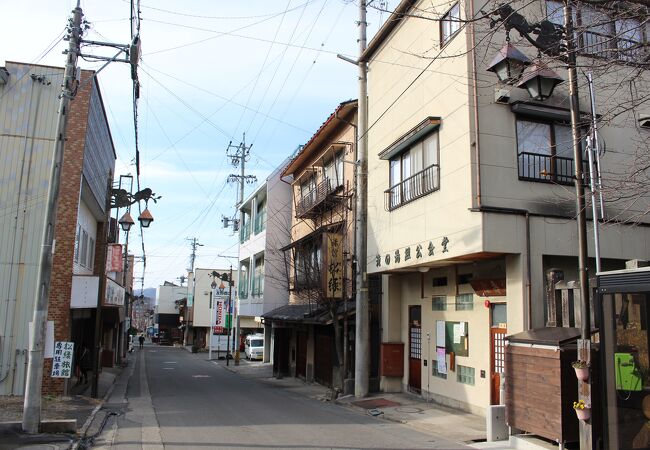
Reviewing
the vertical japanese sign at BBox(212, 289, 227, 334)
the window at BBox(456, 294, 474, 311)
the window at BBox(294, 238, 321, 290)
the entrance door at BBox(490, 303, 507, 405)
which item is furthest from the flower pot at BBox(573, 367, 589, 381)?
the vertical japanese sign at BBox(212, 289, 227, 334)

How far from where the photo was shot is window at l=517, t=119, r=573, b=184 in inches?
519

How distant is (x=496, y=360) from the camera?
527 inches

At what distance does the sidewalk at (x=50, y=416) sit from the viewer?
32.1 feet

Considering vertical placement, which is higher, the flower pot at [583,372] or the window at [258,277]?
the window at [258,277]

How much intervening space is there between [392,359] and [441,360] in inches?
98.9

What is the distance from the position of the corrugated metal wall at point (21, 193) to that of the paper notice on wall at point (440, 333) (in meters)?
11.6

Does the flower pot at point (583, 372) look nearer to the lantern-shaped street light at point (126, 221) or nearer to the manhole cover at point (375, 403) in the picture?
the manhole cover at point (375, 403)

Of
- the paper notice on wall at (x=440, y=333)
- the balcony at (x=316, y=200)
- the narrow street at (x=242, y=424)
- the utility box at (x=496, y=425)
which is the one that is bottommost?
the narrow street at (x=242, y=424)

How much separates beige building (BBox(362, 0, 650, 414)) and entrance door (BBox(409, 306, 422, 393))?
274 millimetres

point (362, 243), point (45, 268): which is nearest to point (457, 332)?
point (362, 243)

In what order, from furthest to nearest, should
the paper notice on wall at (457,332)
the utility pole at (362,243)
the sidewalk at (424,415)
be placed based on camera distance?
1. the utility pole at (362,243)
2. the paper notice on wall at (457,332)
3. the sidewalk at (424,415)

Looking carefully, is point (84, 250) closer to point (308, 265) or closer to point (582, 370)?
point (308, 265)

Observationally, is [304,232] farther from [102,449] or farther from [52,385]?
[102,449]

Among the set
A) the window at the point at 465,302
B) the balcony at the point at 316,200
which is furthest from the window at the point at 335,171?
the window at the point at 465,302
